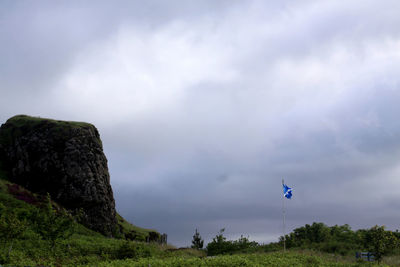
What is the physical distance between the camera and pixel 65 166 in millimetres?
57594

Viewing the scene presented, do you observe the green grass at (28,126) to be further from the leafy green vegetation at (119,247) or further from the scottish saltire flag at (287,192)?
the scottish saltire flag at (287,192)

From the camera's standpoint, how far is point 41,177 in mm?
57438

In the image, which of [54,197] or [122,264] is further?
[54,197]

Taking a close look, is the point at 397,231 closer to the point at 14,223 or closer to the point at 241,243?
the point at 241,243

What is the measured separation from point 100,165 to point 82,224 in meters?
11.2

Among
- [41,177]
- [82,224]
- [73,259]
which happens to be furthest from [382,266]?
[41,177]

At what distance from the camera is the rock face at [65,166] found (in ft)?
185

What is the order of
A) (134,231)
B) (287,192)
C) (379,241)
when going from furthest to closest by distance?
(134,231), (287,192), (379,241)

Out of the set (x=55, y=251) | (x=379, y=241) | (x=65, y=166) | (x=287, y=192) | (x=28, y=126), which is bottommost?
(x=55, y=251)

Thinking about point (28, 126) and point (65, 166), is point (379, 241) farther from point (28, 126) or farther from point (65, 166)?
point (28, 126)

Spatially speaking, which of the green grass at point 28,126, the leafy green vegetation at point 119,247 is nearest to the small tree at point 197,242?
the leafy green vegetation at point 119,247

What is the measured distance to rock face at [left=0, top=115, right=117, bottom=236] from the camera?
185 feet

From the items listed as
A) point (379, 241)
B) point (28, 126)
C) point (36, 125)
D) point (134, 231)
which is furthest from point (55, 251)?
point (28, 126)

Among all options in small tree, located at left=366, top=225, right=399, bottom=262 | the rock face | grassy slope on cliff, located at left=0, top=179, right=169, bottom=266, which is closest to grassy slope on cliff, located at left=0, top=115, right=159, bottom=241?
the rock face
